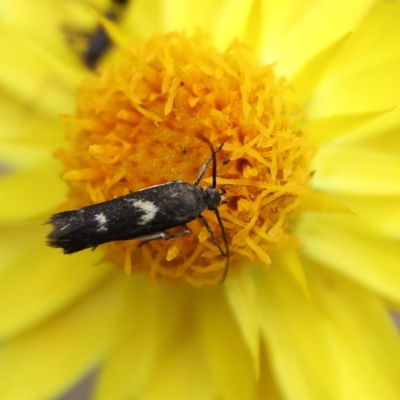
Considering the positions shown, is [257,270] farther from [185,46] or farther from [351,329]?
[185,46]

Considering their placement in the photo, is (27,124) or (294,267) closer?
(294,267)

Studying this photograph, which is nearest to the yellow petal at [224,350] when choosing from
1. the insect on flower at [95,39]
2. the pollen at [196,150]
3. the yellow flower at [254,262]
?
the yellow flower at [254,262]

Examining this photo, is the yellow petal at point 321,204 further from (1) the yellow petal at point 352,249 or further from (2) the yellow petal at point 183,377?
(2) the yellow petal at point 183,377

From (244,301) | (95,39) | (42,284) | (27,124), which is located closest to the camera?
(244,301)

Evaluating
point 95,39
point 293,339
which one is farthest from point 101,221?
point 95,39

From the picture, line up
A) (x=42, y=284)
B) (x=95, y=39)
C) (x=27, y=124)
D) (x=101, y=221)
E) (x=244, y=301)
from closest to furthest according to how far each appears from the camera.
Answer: (x=101, y=221)
(x=244, y=301)
(x=42, y=284)
(x=27, y=124)
(x=95, y=39)

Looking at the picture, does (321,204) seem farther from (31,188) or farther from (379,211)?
(31,188)

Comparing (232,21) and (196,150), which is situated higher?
(232,21)

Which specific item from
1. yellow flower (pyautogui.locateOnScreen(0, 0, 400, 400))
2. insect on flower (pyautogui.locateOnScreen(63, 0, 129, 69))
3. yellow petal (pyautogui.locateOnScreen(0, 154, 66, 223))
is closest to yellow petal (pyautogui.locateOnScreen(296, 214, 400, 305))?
yellow flower (pyautogui.locateOnScreen(0, 0, 400, 400))

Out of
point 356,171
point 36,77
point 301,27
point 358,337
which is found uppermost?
point 36,77
